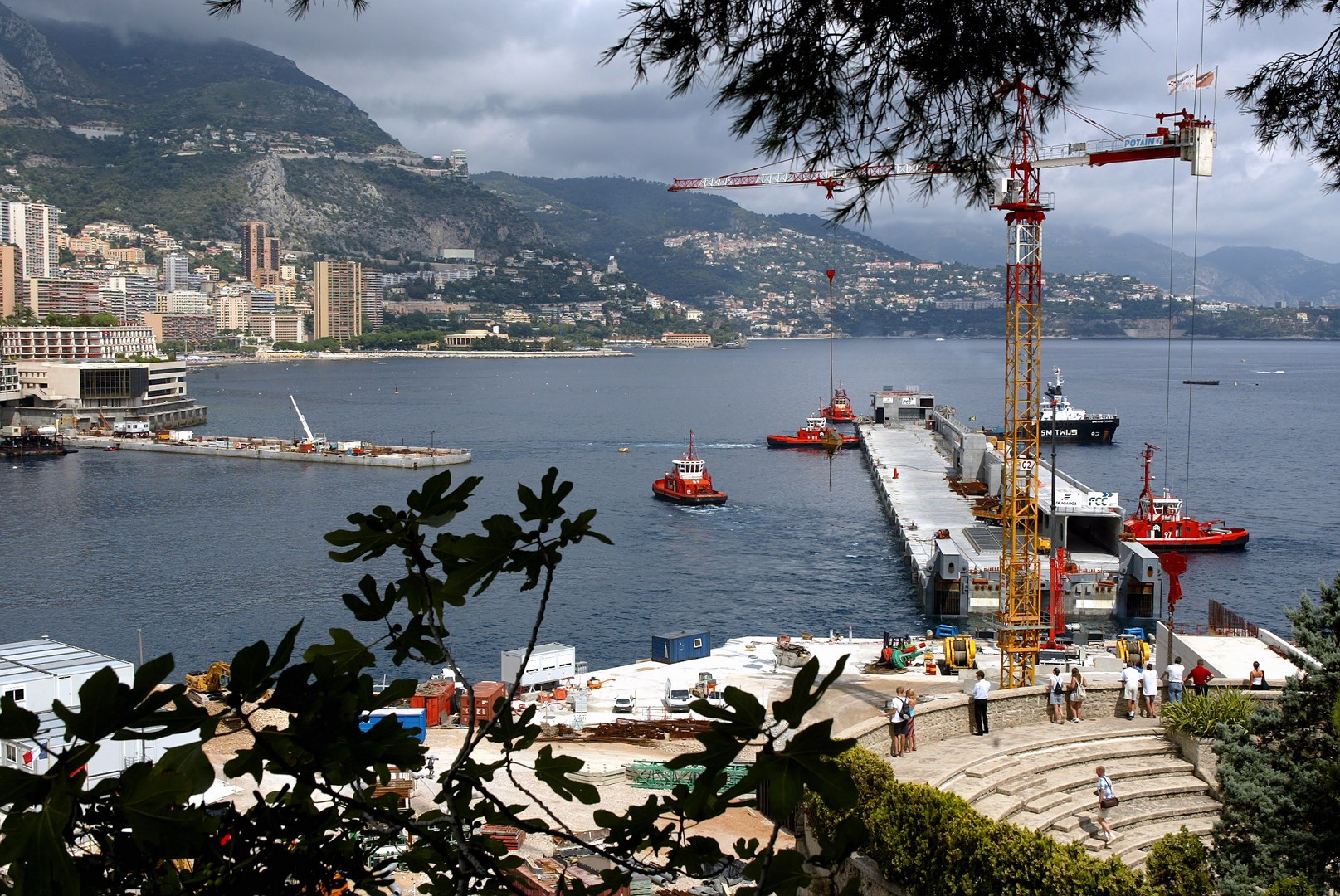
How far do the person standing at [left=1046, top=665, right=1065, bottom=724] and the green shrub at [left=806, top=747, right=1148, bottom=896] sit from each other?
2054mm

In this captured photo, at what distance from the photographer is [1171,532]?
3009 cm

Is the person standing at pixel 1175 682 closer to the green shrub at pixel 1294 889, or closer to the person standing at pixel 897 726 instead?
the person standing at pixel 897 726

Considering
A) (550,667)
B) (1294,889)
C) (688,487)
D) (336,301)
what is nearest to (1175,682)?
(1294,889)

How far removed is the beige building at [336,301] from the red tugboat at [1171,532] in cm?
13010

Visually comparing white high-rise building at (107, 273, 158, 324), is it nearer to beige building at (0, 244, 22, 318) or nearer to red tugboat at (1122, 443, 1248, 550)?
beige building at (0, 244, 22, 318)

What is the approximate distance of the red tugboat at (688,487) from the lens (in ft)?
120

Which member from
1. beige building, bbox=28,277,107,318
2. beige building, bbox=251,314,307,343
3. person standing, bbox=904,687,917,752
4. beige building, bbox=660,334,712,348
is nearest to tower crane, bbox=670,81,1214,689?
person standing, bbox=904,687,917,752

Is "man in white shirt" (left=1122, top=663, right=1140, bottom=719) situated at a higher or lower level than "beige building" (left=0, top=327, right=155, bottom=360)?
lower

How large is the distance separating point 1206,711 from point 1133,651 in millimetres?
8642

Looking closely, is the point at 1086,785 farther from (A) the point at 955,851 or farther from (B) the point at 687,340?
(B) the point at 687,340

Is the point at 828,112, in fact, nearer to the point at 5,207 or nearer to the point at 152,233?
the point at 5,207

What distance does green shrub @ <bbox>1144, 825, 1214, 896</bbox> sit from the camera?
6672mm

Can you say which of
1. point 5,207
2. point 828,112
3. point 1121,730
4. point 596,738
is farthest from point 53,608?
point 5,207

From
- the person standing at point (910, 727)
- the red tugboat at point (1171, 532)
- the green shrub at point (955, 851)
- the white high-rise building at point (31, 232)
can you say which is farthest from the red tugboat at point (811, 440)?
the white high-rise building at point (31, 232)
